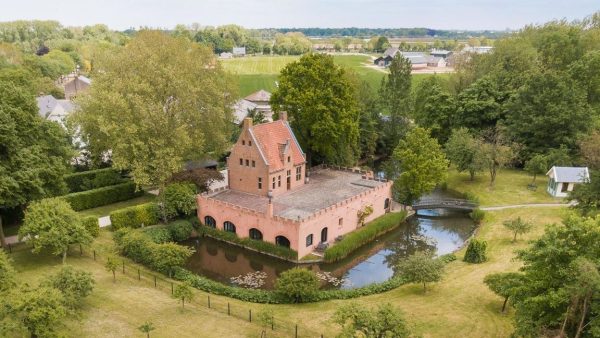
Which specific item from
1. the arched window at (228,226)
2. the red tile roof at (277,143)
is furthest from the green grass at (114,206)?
the red tile roof at (277,143)

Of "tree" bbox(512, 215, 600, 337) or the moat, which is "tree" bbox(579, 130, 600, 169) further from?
"tree" bbox(512, 215, 600, 337)

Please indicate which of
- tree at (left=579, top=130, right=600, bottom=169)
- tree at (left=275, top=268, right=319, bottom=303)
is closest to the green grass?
tree at (left=275, top=268, right=319, bottom=303)

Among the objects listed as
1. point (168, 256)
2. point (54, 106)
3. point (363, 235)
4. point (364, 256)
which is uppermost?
point (54, 106)

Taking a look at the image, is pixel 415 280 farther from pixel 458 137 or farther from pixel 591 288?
pixel 458 137

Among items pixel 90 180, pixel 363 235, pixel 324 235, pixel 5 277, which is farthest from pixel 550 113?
pixel 5 277

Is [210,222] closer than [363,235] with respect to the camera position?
No

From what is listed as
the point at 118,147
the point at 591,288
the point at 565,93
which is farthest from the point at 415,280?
the point at 565,93

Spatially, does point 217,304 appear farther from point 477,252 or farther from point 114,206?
point 114,206
